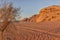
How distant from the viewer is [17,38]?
59.2ft

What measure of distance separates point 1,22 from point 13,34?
397 centimetres

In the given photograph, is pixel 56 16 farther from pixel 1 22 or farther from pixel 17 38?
pixel 1 22

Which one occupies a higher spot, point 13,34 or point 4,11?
point 4,11

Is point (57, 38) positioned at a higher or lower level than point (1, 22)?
lower

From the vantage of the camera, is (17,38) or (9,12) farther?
(17,38)

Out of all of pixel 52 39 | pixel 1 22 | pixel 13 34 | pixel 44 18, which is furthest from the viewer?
pixel 44 18

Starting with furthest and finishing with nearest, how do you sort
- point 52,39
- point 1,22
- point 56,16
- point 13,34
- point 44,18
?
point 44,18
point 56,16
point 52,39
point 13,34
point 1,22

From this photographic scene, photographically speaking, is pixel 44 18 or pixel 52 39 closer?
pixel 52 39

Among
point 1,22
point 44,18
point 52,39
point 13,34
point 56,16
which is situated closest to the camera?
point 1,22

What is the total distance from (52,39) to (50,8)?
3179cm

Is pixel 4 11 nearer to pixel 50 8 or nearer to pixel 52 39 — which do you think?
pixel 52 39

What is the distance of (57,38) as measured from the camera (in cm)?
1830

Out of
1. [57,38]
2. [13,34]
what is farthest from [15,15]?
[57,38]

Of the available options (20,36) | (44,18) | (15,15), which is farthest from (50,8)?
(15,15)
